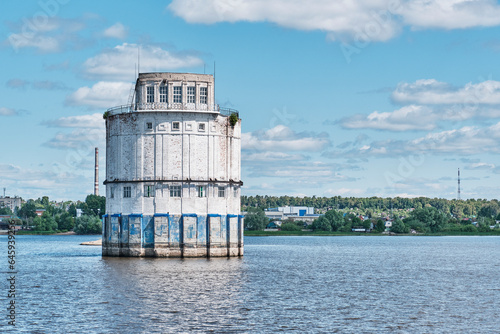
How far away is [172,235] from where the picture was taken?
84750mm

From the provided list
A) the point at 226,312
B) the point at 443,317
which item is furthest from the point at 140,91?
the point at 443,317

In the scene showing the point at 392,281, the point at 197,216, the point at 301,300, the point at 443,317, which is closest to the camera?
the point at 443,317

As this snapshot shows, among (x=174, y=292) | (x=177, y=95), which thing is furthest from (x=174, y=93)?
(x=174, y=292)

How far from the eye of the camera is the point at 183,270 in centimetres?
7388

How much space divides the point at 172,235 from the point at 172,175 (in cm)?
650

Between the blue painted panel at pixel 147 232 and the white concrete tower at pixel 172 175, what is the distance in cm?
11

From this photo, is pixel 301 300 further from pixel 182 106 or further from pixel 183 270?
pixel 182 106

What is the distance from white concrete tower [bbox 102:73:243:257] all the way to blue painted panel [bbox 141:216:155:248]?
0.36ft

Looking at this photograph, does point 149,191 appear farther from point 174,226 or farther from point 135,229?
point 174,226

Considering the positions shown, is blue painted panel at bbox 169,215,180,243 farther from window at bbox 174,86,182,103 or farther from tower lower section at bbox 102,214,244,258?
window at bbox 174,86,182,103

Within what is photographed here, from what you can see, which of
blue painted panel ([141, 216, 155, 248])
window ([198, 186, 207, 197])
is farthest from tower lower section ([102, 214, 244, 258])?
window ([198, 186, 207, 197])

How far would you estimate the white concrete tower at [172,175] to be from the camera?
85062 mm

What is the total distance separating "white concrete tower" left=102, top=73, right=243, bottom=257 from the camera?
85.1 meters

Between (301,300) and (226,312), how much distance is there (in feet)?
27.5
